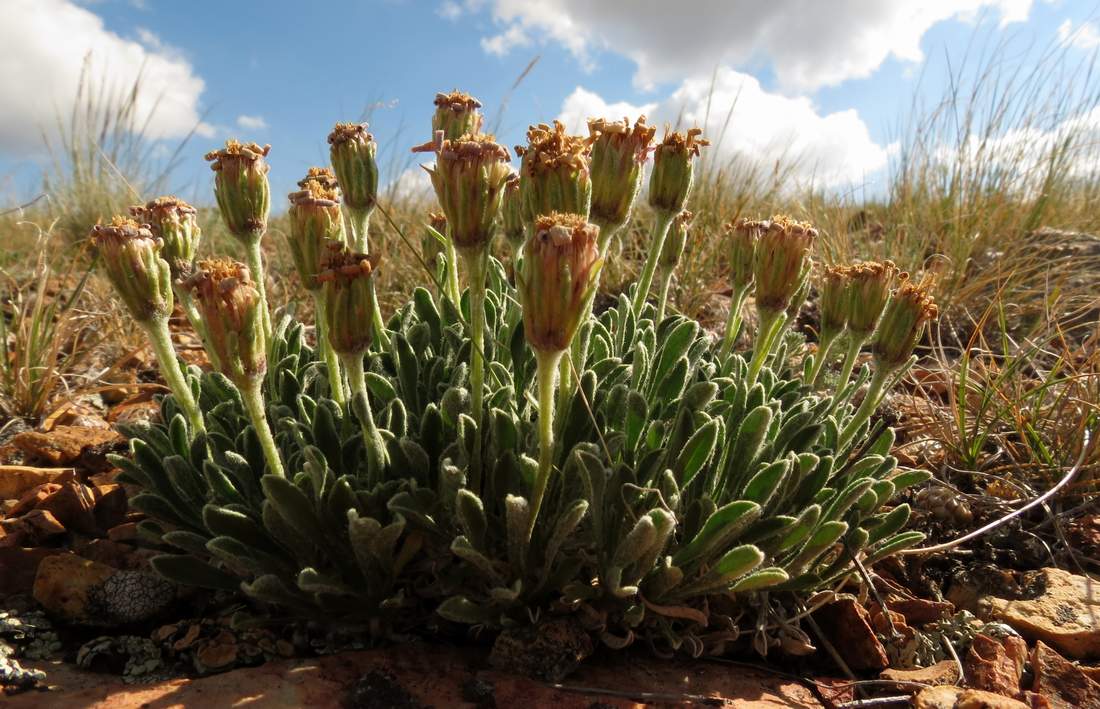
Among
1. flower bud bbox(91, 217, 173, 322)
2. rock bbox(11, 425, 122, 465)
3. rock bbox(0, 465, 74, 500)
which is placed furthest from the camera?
rock bbox(11, 425, 122, 465)

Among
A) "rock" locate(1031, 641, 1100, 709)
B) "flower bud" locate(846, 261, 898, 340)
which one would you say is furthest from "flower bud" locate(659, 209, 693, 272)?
"rock" locate(1031, 641, 1100, 709)

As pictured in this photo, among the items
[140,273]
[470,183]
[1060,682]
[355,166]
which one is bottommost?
[1060,682]

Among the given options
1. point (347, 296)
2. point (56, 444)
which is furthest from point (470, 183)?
point (56, 444)

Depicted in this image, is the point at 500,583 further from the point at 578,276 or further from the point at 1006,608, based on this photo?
the point at 1006,608

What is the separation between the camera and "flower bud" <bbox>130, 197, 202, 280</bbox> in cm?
226

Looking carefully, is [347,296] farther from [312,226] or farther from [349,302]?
[312,226]

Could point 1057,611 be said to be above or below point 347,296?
below

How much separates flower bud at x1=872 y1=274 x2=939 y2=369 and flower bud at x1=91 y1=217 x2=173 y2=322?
6.70ft

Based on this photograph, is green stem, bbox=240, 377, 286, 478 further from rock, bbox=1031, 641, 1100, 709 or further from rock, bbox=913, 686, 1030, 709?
rock, bbox=1031, 641, 1100, 709

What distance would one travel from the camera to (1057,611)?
100 inches

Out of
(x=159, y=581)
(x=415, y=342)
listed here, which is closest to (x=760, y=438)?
(x=415, y=342)

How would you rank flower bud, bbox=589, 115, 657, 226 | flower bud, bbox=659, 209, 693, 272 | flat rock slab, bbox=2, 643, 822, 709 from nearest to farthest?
flat rock slab, bbox=2, 643, 822, 709, flower bud, bbox=589, 115, 657, 226, flower bud, bbox=659, 209, 693, 272

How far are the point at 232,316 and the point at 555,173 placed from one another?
32.0 inches

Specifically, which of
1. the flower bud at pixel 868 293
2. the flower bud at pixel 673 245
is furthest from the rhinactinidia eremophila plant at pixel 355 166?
the flower bud at pixel 868 293
